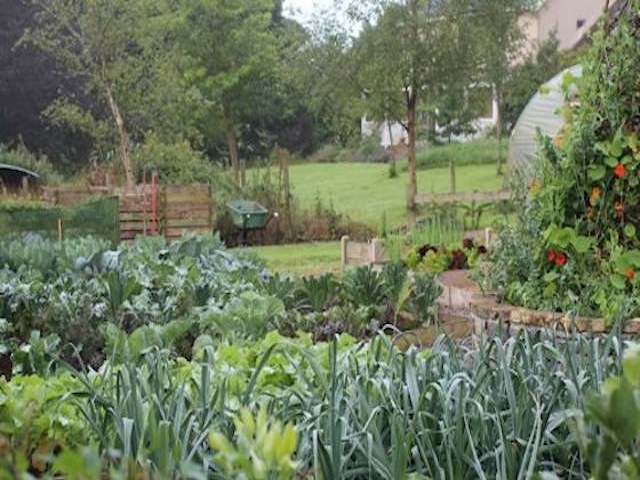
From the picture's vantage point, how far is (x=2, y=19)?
27172 mm

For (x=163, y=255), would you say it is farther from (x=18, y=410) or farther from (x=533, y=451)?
(x=533, y=451)

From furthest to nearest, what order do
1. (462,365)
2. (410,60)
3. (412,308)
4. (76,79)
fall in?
1. (76,79)
2. (410,60)
3. (412,308)
4. (462,365)

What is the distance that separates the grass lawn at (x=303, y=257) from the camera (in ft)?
43.2

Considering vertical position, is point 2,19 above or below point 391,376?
above

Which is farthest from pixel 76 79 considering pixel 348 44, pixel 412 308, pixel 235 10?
pixel 412 308

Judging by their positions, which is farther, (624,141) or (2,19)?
(2,19)

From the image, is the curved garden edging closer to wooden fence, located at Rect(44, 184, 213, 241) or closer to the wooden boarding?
wooden fence, located at Rect(44, 184, 213, 241)

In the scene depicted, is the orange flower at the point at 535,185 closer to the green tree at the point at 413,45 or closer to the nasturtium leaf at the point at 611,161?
Result: the nasturtium leaf at the point at 611,161

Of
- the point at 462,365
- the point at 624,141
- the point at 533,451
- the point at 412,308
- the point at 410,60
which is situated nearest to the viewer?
the point at 533,451

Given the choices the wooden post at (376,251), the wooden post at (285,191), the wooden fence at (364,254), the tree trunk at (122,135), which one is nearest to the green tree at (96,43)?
the tree trunk at (122,135)

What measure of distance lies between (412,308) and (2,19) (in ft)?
78.7

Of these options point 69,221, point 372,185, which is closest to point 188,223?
point 69,221

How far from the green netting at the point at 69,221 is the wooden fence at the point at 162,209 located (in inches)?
107

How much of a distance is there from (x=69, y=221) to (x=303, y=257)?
4570 mm
